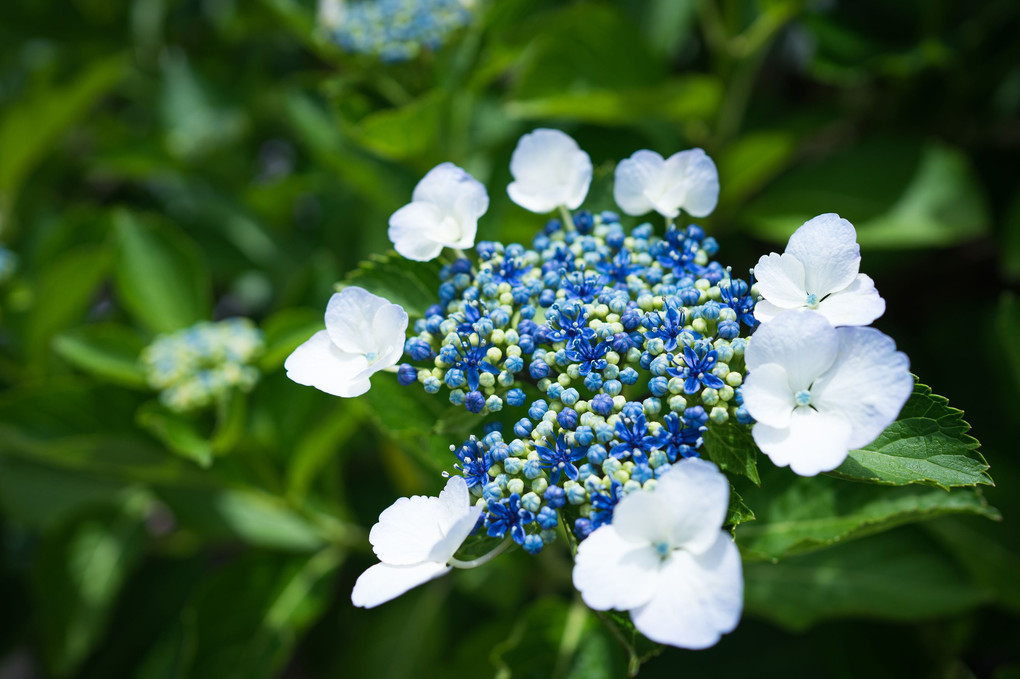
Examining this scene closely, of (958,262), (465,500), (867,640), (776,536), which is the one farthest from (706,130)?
(465,500)

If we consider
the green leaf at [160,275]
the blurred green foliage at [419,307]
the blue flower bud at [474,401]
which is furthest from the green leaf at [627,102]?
the blue flower bud at [474,401]

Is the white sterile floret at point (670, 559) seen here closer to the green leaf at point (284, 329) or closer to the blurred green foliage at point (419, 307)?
the blurred green foliage at point (419, 307)

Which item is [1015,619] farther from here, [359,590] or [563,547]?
[359,590]

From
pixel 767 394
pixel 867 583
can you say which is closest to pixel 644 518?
pixel 767 394

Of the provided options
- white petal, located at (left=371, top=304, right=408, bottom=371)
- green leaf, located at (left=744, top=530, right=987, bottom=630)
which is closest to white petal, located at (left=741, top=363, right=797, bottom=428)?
white petal, located at (left=371, top=304, right=408, bottom=371)

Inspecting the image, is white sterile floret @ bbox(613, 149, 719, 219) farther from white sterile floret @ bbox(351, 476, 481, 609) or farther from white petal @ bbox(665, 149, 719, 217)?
white sterile floret @ bbox(351, 476, 481, 609)

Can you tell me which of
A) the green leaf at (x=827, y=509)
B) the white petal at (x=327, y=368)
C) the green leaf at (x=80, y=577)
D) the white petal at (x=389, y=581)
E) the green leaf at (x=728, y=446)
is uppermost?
the green leaf at (x=728, y=446)
